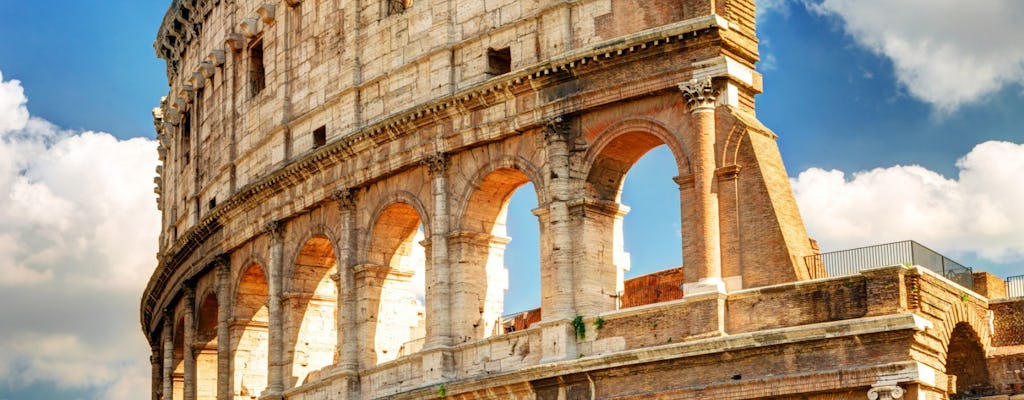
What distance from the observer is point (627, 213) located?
2838 cm

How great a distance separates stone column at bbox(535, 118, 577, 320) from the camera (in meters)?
27.6

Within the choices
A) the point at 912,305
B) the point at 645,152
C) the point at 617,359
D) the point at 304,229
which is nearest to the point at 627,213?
the point at 645,152

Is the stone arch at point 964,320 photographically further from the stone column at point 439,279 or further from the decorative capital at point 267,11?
the decorative capital at point 267,11

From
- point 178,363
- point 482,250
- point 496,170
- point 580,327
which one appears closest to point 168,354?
point 178,363

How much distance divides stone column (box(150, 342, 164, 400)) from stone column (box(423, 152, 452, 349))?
1606 cm

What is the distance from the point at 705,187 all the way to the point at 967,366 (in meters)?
5.19

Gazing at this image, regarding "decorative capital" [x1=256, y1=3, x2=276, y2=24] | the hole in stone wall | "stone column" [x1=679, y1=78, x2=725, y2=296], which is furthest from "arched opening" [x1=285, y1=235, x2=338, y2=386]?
"stone column" [x1=679, y1=78, x2=725, y2=296]

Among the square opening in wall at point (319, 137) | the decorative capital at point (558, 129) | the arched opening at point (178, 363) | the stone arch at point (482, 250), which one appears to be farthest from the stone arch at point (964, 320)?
the arched opening at point (178, 363)

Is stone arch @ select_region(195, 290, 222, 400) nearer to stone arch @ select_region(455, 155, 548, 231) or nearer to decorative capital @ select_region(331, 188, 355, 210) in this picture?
decorative capital @ select_region(331, 188, 355, 210)

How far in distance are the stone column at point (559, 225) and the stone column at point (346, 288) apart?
5048 mm

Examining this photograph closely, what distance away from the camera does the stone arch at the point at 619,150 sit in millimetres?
27125

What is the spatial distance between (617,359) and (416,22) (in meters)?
8.57

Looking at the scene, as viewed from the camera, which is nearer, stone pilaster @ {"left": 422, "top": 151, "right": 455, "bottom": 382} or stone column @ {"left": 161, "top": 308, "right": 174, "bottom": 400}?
stone pilaster @ {"left": 422, "top": 151, "right": 455, "bottom": 382}

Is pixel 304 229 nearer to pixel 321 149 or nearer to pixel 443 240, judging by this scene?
pixel 321 149
